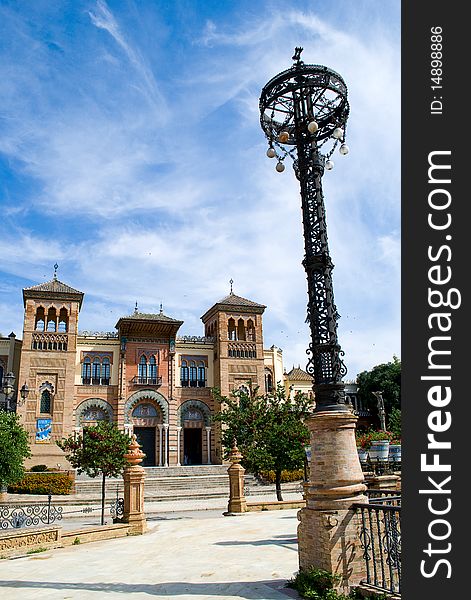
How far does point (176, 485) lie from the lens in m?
29.0

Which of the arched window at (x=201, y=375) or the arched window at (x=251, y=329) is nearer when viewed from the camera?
the arched window at (x=201, y=375)

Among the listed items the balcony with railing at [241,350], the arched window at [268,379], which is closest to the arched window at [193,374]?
the balcony with railing at [241,350]

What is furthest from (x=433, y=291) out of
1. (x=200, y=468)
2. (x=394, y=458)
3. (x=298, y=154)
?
(x=200, y=468)

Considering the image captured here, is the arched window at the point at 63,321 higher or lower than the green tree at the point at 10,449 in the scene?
higher

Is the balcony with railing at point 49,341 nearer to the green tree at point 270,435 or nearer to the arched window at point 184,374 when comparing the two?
the arched window at point 184,374

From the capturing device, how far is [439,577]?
4.09 m

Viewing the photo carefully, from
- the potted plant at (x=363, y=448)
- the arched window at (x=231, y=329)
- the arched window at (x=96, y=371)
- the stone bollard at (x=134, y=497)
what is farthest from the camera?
the arched window at (x=231, y=329)

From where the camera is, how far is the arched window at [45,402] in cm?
3409

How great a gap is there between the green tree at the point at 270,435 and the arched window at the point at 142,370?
12.4 m

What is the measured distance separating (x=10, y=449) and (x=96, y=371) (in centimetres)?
1692

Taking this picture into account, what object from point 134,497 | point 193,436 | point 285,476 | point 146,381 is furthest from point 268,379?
point 134,497

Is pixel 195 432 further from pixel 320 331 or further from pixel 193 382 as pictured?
pixel 320 331

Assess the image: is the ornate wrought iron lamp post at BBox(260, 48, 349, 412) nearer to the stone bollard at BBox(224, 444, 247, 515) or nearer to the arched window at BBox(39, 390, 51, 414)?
the stone bollard at BBox(224, 444, 247, 515)

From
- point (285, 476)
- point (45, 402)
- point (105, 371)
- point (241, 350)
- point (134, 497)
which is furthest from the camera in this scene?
point (241, 350)
